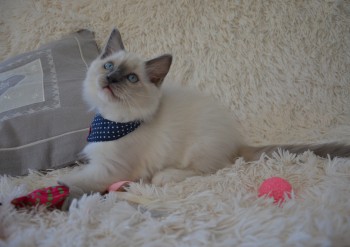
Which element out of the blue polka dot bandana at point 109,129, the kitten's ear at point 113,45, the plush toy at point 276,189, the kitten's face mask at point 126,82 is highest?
the kitten's ear at point 113,45

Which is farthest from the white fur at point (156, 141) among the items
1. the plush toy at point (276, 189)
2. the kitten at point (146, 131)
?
the plush toy at point (276, 189)

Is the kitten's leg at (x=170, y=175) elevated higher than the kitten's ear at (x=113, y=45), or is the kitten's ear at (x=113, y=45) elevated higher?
the kitten's ear at (x=113, y=45)

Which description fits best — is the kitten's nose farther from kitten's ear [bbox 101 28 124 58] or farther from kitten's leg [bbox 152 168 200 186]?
kitten's leg [bbox 152 168 200 186]

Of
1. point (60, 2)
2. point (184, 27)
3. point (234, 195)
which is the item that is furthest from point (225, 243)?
point (60, 2)

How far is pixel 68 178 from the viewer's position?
97 cm

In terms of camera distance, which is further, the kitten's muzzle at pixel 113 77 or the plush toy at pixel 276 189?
the kitten's muzzle at pixel 113 77

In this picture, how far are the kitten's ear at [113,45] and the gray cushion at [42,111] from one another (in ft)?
0.74

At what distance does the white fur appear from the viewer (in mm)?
1058

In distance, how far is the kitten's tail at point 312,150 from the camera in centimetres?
107

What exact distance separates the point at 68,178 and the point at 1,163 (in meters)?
0.34

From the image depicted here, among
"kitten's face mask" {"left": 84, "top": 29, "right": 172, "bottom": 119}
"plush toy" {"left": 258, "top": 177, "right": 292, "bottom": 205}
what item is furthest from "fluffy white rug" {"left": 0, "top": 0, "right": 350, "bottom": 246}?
"kitten's face mask" {"left": 84, "top": 29, "right": 172, "bottom": 119}

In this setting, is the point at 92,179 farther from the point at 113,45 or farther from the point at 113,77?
the point at 113,45

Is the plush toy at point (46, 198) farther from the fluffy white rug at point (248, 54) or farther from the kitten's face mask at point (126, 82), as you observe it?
the kitten's face mask at point (126, 82)

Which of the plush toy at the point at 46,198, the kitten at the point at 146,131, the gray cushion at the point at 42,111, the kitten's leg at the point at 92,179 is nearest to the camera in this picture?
the plush toy at the point at 46,198
